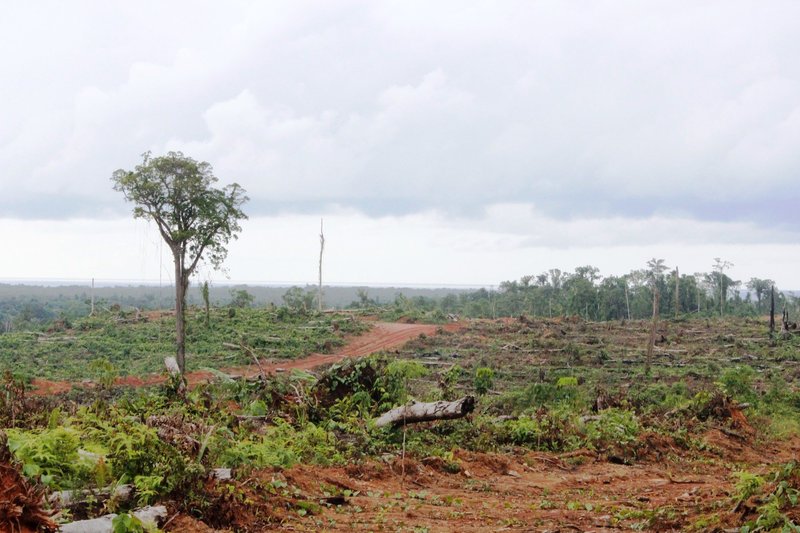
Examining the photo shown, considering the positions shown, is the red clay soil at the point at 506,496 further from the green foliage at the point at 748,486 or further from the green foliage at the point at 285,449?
the green foliage at the point at 285,449

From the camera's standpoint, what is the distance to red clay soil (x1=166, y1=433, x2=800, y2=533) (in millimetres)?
6375

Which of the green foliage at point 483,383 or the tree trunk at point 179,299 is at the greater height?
the tree trunk at point 179,299

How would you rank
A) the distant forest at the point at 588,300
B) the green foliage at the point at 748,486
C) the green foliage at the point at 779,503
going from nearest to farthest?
the green foliage at the point at 779,503 < the green foliage at the point at 748,486 < the distant forest at the point at 588,300

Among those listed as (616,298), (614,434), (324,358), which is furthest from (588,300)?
(614,434)

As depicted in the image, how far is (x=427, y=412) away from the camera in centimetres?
1056

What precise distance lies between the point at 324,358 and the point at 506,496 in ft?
64.8

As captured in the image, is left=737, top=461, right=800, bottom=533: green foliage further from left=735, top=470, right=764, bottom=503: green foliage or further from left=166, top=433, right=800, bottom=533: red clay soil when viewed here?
left=166, top=433, right=800, bottom=533: red clay soil

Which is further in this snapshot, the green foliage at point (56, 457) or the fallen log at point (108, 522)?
the green foliage at point (56, 457)

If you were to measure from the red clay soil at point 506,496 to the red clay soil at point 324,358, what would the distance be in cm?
597

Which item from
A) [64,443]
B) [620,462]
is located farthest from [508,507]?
[64,443]

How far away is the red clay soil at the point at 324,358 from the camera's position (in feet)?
68.5

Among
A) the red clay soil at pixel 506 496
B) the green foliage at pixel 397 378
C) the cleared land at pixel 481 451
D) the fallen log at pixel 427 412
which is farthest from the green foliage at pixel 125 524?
the green foliage at pixel 397 378

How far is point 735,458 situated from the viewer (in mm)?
11492

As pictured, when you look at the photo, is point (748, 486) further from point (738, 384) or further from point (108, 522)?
point (738, 384)
